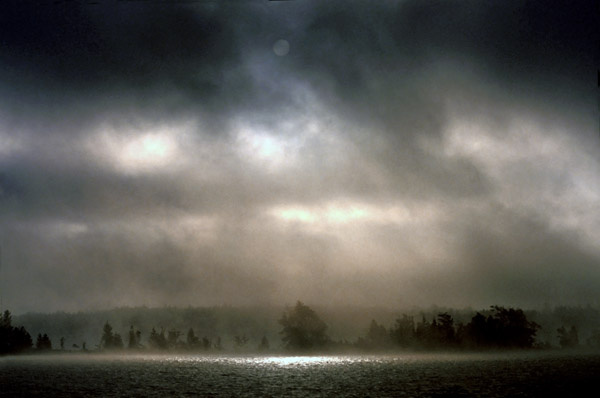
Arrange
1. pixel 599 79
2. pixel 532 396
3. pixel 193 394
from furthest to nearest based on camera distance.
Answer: pixel 193 394
pixel 532 396
pixel 599 79

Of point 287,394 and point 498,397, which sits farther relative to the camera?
point 287,394

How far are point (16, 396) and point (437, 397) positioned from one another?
77.7 meters

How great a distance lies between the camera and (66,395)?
100 metres

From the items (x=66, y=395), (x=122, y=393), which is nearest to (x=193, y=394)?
(x=122, y=393)

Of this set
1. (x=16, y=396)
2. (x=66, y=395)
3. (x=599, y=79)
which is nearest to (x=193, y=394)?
(x=66, y=395)

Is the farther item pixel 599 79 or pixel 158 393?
pixel 158 393

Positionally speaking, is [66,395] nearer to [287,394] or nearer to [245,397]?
[245,397]

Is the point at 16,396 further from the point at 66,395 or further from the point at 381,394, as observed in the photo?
the point at 381,394

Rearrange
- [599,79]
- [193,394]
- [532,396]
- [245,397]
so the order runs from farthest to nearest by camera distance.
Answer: [193,394]
[245,397]
[532,396]
[599,79]

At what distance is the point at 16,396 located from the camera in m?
97.6

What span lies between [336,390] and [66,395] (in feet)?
177

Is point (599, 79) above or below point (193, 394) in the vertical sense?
above

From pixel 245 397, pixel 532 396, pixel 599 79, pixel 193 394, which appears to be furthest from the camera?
pixel 193 394

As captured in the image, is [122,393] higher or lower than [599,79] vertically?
lower
